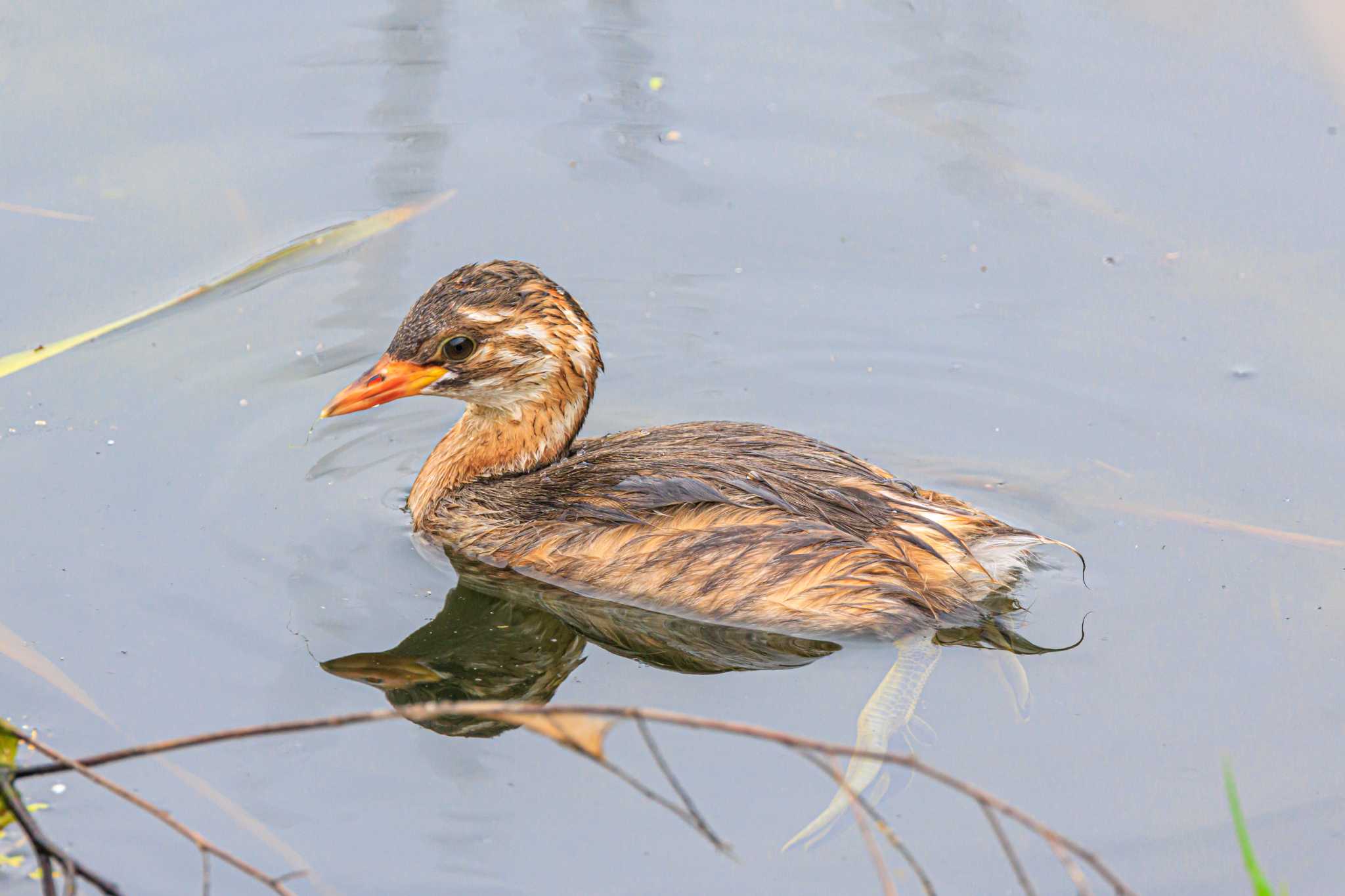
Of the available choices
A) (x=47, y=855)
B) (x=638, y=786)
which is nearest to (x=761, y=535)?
(x=638, y=786)

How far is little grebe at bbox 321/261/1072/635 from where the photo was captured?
5488 millimetres

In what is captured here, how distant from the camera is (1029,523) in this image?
6.13 m

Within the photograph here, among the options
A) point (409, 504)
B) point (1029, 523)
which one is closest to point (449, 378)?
point (409, 504)

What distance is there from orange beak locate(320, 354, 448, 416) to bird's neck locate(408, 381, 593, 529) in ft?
1.21

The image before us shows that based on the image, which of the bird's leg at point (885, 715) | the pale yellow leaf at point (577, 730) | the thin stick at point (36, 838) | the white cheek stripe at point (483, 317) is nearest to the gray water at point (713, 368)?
the bird's leg at point (885, 715)

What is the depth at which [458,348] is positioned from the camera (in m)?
5.93

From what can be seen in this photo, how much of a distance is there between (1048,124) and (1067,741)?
403 centimetres

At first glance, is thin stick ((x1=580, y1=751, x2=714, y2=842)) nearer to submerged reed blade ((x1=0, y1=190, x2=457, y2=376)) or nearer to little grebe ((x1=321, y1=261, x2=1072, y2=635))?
little grebe ((x1=321, y1=261, x2=1072, y2=635))

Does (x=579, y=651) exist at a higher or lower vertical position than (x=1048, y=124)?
lower

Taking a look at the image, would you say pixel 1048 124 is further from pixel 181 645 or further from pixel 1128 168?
pixel 181 645

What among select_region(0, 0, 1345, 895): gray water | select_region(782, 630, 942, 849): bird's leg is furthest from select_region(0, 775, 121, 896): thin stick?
select_region(782, 630, 942, 849): bird's leg

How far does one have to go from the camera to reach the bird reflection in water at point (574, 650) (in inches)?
208

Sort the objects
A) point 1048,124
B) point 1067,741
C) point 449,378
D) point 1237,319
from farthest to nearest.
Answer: point 1048,124 < point 1237,319 < point 449,378 < point 1067,741

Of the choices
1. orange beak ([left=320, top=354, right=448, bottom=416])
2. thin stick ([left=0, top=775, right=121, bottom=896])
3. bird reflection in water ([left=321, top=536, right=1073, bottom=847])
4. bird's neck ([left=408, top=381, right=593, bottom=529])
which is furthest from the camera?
bird's neck ([left=408, top=381, right=593, bottom=529])
